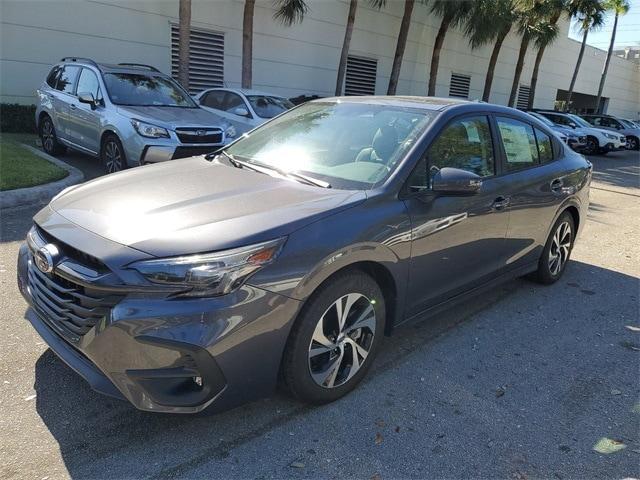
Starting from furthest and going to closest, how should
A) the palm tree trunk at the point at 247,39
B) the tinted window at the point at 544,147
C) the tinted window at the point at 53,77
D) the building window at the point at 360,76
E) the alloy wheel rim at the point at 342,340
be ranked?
1. the building window at the point at 360,76
2. the palm tree trunk at the point at 247,39
3. the tinted window at the point at 53,77
4. the tinted window at the point at 544,147
5. the alloy wheel rim at the point at 342,340

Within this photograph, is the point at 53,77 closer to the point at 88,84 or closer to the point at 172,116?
the point at 88,84

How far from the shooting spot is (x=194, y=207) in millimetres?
2779

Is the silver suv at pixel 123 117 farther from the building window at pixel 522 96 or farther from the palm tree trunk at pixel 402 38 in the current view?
the building window at pixel 522 96

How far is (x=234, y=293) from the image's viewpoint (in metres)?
2.38

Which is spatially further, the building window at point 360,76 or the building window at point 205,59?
the building window at point 360,76

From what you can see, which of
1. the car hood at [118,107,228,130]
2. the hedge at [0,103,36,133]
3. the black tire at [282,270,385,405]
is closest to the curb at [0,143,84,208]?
the car hood at [118,107,228,130]

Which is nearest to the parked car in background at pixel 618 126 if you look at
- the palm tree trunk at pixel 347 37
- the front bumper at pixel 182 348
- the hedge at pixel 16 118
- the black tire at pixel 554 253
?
the palm tree trunk at pixel 347 37

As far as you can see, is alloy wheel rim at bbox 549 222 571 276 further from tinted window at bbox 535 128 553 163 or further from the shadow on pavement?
tinted window at bbox 535 128 553 163

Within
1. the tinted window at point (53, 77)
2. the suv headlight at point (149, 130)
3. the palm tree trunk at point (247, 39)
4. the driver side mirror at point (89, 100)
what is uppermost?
the palm tree trunk at point (247, 39)

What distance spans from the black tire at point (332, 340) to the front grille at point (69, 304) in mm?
900

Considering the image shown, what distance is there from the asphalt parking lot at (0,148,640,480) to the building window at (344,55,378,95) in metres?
18.8

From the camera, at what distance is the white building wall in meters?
13.2

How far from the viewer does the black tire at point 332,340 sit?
2.69m

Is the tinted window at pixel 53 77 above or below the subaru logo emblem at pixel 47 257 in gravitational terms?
above
